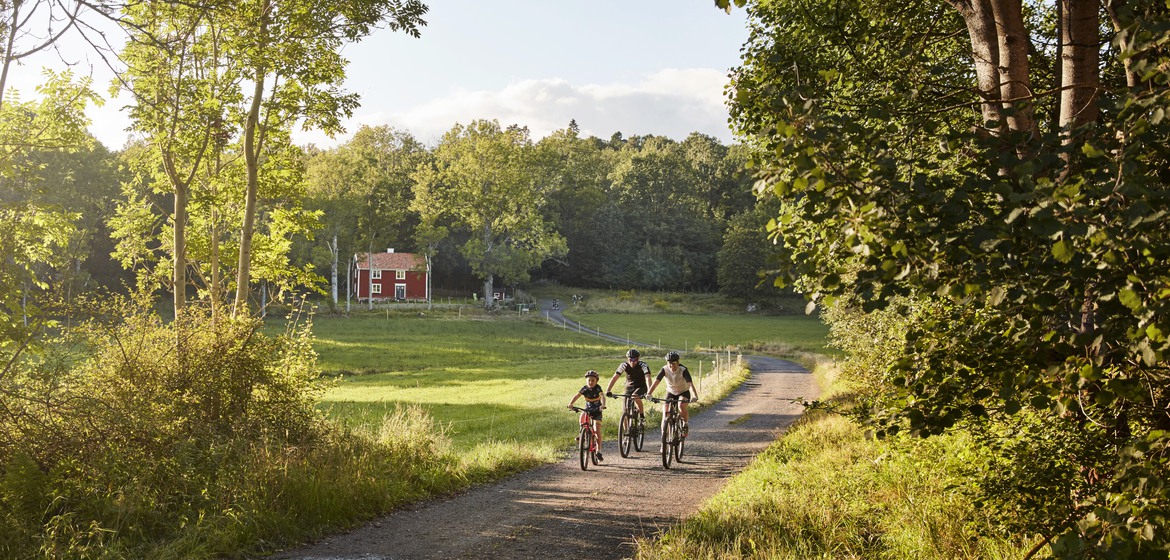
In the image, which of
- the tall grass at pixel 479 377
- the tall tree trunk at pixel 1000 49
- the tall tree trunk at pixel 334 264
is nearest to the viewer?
the tall tree trunk at pixel 1000 49

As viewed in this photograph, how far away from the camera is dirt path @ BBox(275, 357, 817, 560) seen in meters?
7.77

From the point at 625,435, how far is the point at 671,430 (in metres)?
1.15

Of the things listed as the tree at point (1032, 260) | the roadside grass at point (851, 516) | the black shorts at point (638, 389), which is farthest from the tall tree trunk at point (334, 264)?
the tree at point (1032, 260)

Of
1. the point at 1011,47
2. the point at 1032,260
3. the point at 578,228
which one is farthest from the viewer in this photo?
the point at 578,228

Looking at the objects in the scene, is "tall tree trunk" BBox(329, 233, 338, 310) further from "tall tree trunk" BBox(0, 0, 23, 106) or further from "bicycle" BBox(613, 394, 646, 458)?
"tall tree trunk" BBox(0, 0, 23, 106)

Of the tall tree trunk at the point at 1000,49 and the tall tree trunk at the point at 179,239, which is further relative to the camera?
the tall tree trunk at the point at 179,239

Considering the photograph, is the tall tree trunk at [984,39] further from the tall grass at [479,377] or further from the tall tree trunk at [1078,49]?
the tall grass at [479,377]

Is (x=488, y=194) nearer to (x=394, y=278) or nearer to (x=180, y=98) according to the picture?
(x=394, y=278)

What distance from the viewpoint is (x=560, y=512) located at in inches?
369

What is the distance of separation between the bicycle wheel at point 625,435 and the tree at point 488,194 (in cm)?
5708

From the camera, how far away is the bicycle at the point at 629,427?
44.1ft

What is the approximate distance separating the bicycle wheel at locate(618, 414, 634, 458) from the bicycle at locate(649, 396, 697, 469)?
2.79 feet

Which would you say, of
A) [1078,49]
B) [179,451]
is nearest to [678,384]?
[179,451]

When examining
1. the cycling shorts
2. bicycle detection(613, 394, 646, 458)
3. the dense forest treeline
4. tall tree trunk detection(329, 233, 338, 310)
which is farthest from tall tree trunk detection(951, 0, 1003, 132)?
tall tree trunk detection(329, 233, 338, 310)
